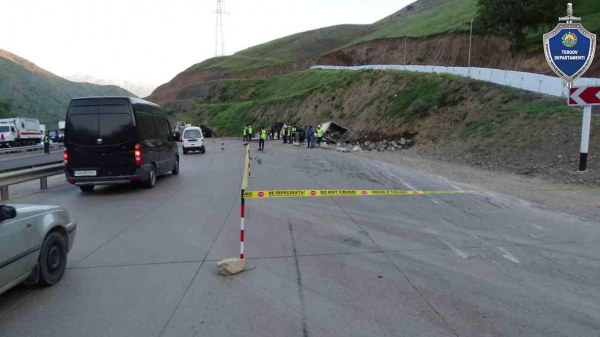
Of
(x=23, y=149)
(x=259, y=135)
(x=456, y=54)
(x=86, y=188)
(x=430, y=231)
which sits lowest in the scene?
(x=23, y=149)

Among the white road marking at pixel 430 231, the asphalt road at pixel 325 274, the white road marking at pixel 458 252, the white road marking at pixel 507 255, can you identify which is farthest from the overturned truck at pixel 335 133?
the white road marking at pixel 507 255

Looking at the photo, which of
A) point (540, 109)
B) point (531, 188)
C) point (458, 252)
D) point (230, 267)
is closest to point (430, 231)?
point (458, 252)

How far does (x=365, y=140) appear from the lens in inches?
1292

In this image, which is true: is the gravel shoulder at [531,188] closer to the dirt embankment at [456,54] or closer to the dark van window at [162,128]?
the dark van window at [162,128]

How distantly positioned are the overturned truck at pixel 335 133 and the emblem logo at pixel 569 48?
64.1 feet

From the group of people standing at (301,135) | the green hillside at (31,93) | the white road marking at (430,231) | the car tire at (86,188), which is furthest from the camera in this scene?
the green hillside at (31,93)

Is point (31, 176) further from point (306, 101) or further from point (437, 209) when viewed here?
point (306, 101)

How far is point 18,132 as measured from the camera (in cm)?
4159

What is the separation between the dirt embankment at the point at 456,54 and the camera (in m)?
37.3

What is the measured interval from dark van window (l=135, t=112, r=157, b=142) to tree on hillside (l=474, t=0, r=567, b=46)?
35289mm

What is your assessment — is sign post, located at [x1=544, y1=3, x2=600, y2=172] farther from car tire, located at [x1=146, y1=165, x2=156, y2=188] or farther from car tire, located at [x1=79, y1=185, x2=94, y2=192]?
car tire, located at [x1=79, y1=185, x2=94, y2=192]

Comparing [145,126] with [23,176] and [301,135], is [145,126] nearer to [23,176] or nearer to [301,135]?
[23,176]

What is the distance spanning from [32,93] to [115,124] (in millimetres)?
116418

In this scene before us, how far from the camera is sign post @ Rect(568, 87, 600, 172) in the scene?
13438 millimetres
